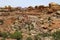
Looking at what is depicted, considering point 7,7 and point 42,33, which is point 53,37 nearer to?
point 42,33

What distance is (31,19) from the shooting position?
24.4 metres

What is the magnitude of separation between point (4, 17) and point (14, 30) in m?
4.27

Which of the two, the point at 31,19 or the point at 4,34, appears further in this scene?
the point at 31,19

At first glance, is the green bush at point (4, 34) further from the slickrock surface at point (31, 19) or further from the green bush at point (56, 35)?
the green bush at point (56, 35)

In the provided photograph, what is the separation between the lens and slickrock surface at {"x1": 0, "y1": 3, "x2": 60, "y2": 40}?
72.4 feet

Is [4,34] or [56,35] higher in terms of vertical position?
[4,34]

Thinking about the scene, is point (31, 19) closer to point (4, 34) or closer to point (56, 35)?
point (4, 34)

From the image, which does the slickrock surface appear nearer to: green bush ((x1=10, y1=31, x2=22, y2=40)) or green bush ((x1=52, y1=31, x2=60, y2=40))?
green bush ((x1=10, y1=31, x2=22, y2=40))

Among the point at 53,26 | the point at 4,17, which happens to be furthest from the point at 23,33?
the point at 4,17

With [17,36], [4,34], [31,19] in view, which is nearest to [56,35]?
[17,36]

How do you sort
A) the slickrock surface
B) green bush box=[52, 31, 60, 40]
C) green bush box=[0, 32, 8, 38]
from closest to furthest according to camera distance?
green bush box=[52, 31, 60, 40], green bush box=[0, 32, 8, 38], the slickrock surface

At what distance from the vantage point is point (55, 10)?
2641cm

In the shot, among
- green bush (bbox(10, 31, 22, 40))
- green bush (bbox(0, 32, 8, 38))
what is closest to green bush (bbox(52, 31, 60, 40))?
green bush (bbox(10, 31, 22, 40))

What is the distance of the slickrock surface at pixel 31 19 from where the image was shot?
72.4 ft
